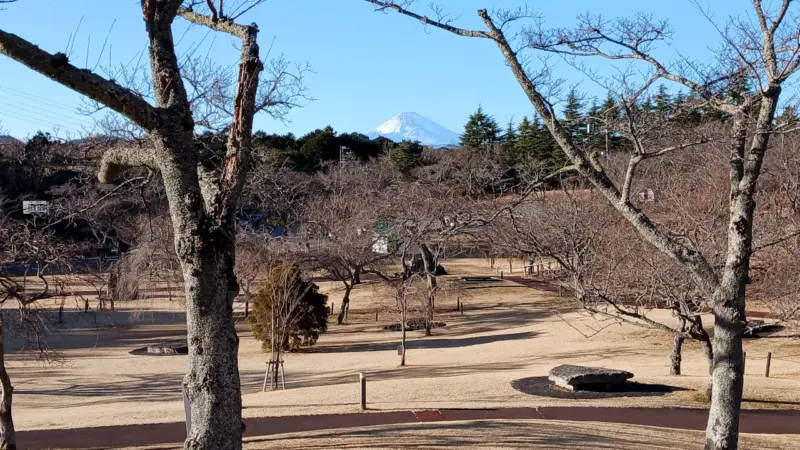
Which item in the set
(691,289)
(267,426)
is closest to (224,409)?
(267,426)

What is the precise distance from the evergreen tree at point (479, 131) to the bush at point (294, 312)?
145ft

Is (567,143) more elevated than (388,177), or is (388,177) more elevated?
(388,177)

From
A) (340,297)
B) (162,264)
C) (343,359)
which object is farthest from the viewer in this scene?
(340,297)

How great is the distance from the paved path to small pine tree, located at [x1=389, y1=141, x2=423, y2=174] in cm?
4904

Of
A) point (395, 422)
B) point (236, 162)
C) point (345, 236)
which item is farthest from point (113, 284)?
point (236, 162)

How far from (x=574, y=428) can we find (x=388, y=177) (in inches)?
1783

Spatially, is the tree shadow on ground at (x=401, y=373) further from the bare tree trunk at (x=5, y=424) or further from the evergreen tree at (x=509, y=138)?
the evergreen tree at (x=509, y=138)

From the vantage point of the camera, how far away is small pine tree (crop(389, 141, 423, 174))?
209 ft

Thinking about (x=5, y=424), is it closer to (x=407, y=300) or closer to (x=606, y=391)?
(x=606, y=391)

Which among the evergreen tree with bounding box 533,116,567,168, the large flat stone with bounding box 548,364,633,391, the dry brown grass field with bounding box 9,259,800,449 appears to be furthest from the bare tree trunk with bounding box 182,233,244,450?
the evergreen tree with bounding box 533,116,567,168

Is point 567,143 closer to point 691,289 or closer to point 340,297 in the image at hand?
point 691,289

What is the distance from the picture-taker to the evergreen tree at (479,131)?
71.7 metres

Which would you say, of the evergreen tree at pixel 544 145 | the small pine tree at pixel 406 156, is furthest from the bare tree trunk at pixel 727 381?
the small pine tree at pixel 406 156

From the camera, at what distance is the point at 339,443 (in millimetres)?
10000
